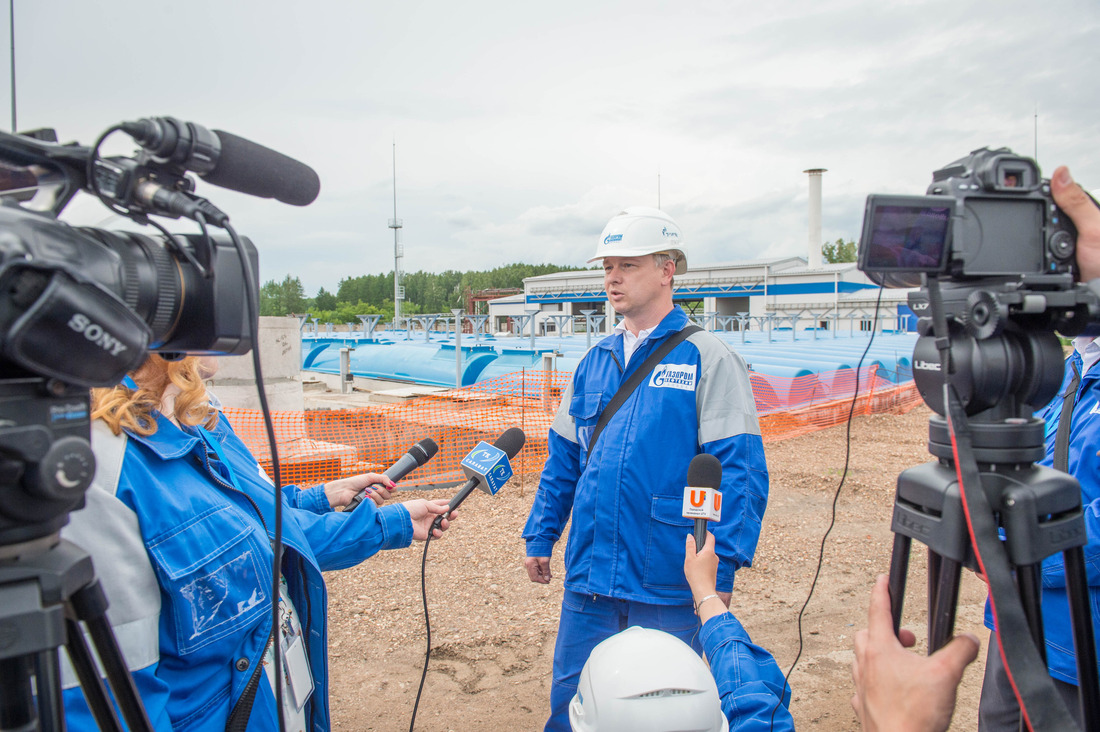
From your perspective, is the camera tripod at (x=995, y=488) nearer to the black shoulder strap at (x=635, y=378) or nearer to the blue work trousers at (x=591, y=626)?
the blue work trousers at (x=591, y=626)

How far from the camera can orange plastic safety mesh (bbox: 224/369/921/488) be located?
7.16 m

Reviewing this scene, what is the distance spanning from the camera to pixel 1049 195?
124cm

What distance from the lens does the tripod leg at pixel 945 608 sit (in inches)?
46.1

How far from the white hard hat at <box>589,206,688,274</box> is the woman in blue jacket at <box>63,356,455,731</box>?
1.66 meters

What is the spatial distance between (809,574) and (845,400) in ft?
27.0

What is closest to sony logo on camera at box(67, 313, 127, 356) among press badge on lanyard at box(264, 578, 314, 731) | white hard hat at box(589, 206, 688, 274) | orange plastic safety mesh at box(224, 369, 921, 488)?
press badge on lanyard at box(264, 578, 314, 731)

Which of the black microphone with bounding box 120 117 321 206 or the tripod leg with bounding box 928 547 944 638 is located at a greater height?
the black microphone with bounding box 120 117 321 206

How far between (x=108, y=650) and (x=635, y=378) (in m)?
1.97

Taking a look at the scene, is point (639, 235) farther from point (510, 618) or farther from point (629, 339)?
point (510, 618)

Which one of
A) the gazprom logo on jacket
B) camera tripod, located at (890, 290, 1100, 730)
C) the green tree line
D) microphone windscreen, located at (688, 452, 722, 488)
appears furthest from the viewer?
the green tree line

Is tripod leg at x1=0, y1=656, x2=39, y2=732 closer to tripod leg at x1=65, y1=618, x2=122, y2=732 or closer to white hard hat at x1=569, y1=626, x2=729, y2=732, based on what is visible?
tripod leg at x1=65, y1=618, x2=122, y2=732

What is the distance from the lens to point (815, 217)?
4403 cm

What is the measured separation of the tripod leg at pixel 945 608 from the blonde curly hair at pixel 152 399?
1.68 metres

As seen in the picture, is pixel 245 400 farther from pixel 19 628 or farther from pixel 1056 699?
pixel 1056 699
